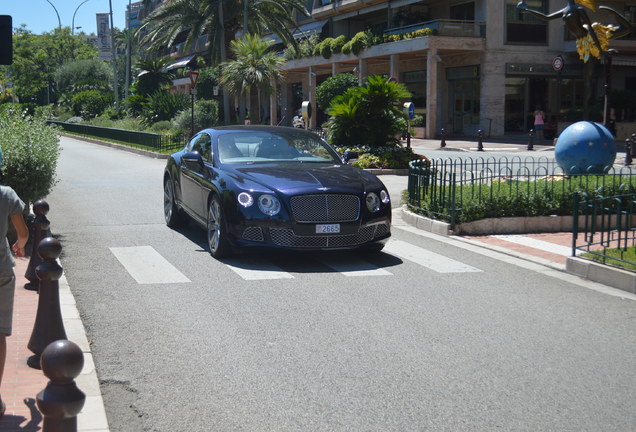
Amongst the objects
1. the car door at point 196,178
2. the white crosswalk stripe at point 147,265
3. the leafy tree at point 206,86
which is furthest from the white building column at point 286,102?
the white crosswalk stripe at point 147,265

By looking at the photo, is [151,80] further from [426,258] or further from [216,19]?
[426,258]

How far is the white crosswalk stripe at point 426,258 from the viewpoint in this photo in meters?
9.34

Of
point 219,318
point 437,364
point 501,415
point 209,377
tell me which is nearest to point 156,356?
point 209,377

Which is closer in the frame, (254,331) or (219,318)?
(254,331)

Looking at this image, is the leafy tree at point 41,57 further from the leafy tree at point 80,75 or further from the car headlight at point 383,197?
the car headlight at point 383,197

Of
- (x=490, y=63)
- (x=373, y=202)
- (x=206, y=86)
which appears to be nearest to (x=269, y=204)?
(x=373, y=202)

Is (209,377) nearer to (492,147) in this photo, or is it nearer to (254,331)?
(254,331)

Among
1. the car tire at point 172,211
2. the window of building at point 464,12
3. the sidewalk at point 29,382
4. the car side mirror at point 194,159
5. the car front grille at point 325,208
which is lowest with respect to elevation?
the sidewalk at point 29,382

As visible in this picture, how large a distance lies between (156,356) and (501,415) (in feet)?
8.41

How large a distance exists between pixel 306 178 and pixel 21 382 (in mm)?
5069

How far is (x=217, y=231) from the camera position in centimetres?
970

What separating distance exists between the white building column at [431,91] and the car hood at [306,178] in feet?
101

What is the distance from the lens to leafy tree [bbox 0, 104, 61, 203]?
33.0ft

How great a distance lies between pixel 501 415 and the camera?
4719 mm
